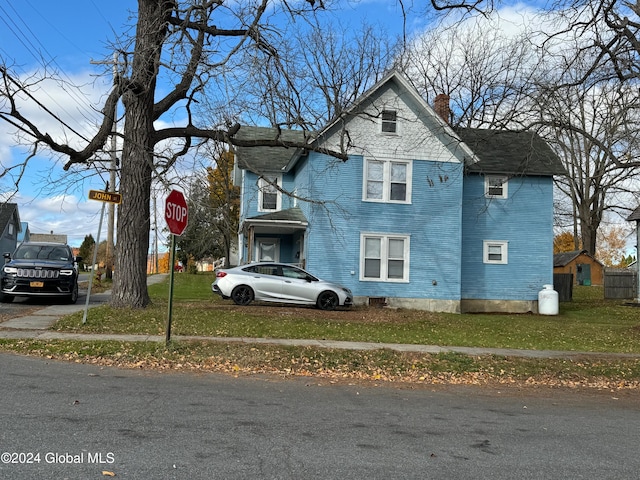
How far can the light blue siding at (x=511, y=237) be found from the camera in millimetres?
23797

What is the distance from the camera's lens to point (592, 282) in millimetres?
50094

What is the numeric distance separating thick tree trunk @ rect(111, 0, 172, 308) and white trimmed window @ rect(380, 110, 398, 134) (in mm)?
9291

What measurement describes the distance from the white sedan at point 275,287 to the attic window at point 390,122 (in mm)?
6843

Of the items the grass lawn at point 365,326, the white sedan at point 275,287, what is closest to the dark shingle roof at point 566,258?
the grass lawn at point 365,326

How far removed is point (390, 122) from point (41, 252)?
1304 cm

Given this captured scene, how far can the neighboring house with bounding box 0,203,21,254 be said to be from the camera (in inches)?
1972

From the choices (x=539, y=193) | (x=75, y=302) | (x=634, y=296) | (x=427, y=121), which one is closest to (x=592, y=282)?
(x=634, y=296)

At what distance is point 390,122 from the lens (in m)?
22.0

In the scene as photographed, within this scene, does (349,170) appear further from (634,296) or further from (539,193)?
(634,296)

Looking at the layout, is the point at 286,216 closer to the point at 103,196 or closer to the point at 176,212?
the point at 103,196

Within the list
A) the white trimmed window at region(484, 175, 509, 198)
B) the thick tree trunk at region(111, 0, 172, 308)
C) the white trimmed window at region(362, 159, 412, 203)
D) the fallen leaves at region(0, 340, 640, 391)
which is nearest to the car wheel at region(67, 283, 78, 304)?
the thick tree trunk at region(111, 0, 172, 308)

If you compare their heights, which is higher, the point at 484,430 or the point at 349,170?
the point at 349,170

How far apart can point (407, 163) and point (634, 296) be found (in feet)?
59.4

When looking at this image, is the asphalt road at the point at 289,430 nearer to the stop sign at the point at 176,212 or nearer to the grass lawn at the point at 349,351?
the grass lawn at the point at 349,351
